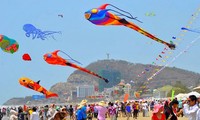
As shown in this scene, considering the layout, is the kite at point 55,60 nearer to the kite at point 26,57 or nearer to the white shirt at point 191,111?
the kite at point 26,57

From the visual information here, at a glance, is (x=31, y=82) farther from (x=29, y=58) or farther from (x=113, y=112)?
(x=113, y=112)

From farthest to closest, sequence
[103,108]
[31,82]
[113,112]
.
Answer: [31,82] → [113,112] → [103,108]

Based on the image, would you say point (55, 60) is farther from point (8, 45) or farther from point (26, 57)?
point (8, 45)

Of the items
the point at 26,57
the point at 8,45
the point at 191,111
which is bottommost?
the point at 191,111

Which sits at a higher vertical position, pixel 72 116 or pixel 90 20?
pixel 90 20

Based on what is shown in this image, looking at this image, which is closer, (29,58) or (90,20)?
(90,20)

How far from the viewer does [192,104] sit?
10.8m

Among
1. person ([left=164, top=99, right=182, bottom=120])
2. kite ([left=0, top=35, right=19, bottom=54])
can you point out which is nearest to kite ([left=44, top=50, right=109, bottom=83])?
kite ([left=0, top=35, right=19, bottom=54])

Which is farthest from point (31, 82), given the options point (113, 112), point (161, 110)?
point (161, 110)

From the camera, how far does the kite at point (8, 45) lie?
3350cm

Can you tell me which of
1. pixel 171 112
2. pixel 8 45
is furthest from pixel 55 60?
pixel 171 112

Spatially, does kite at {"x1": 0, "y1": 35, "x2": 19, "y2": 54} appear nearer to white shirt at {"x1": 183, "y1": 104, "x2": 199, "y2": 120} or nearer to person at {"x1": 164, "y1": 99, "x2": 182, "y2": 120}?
person at {"x1": 164, "y1": 99, "x2": 182, "y2": 120}

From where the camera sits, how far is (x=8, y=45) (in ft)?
110

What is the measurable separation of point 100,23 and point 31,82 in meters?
18.8
